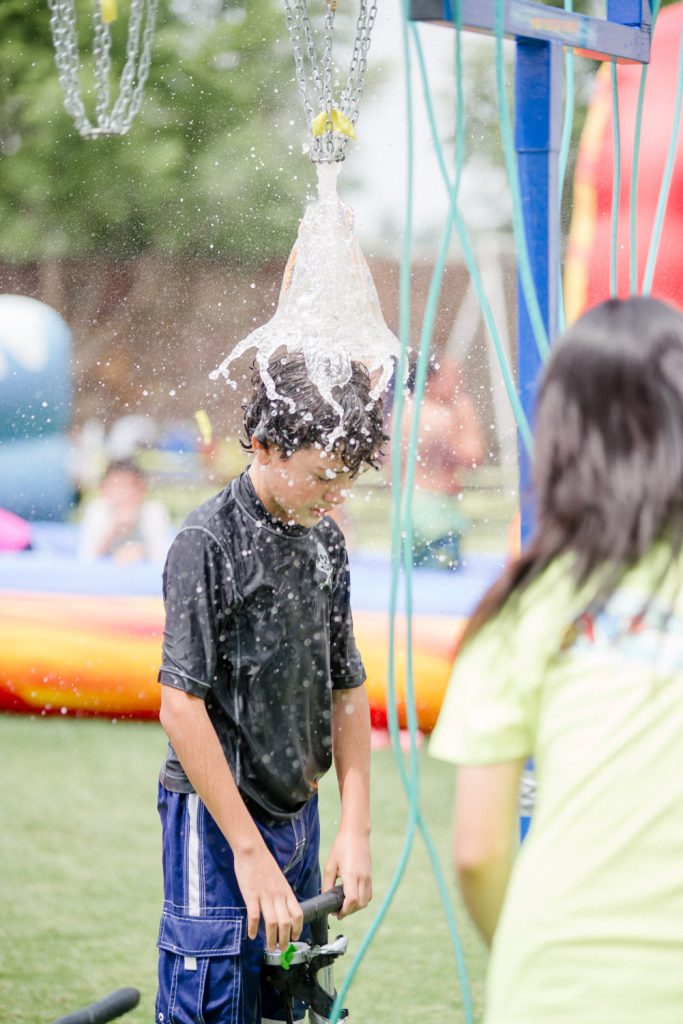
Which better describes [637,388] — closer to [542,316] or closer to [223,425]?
[542,316]

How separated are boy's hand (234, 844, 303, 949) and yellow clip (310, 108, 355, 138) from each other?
115 cm

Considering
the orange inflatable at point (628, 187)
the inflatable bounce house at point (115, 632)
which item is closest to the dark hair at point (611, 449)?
the orange inflatable at point (628, 187)

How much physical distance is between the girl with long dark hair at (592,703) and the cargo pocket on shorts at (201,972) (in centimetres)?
89

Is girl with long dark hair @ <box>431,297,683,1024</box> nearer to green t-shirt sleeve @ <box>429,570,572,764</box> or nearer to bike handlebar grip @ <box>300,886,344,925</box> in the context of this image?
green t-shirt sleeve @ <box>429,570,572,764</box>

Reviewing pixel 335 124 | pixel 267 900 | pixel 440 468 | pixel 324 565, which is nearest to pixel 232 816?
pixel 267 900

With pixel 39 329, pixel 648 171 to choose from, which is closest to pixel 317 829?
pixel 648 171

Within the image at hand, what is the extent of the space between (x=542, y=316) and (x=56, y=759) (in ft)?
13.0

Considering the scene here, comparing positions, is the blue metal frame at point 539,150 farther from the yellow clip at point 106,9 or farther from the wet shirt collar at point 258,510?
the yellow clip at point 106,9

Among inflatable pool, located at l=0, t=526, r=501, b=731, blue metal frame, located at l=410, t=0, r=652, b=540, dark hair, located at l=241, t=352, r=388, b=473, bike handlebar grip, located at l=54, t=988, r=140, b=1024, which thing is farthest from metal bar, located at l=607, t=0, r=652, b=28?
inflatable pool, located at l=0, t=526, r=501, b=731

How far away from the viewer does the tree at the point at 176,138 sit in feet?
36.8

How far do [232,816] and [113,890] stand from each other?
6.70ft

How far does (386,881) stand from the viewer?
393 cm

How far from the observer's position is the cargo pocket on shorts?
1984mm

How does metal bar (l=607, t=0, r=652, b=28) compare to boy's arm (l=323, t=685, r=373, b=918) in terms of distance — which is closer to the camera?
metal bar (l=607, t=0, r=652, b=28)
